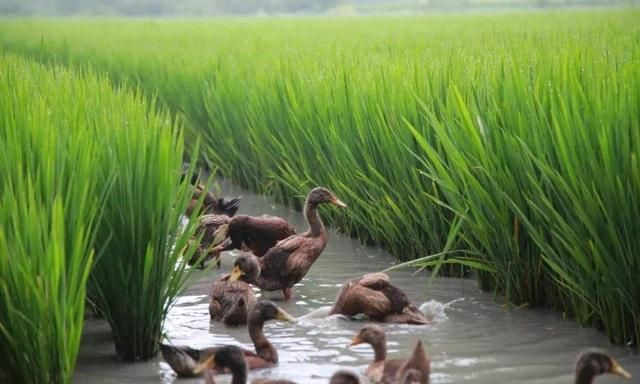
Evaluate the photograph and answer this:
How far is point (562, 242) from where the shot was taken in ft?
17.9

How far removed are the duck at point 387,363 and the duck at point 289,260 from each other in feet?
5.41

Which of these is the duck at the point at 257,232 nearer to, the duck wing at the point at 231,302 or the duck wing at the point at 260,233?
the duck wing at the point at 260,233

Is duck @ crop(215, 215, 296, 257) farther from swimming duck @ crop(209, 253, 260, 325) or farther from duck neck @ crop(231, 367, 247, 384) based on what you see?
duck neck @ crop(231, 367, 247, 384)

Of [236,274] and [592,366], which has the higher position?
A: [592,366]

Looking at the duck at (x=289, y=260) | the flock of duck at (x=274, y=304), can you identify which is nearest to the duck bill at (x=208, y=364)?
the flock of duck at (x=274, y=304)

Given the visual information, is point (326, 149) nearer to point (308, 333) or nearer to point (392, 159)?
point (392, 159)

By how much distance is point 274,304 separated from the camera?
17.9 ft

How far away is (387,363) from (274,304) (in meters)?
0.76

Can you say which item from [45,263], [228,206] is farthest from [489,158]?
[228,206]

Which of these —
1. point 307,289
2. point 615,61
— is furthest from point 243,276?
point 615,61

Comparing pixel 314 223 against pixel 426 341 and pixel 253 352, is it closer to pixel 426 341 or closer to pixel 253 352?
pixel 426 341

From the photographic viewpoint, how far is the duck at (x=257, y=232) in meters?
7.49

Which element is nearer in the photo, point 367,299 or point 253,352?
point 253,352

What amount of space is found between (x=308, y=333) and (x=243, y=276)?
2.66 ft
